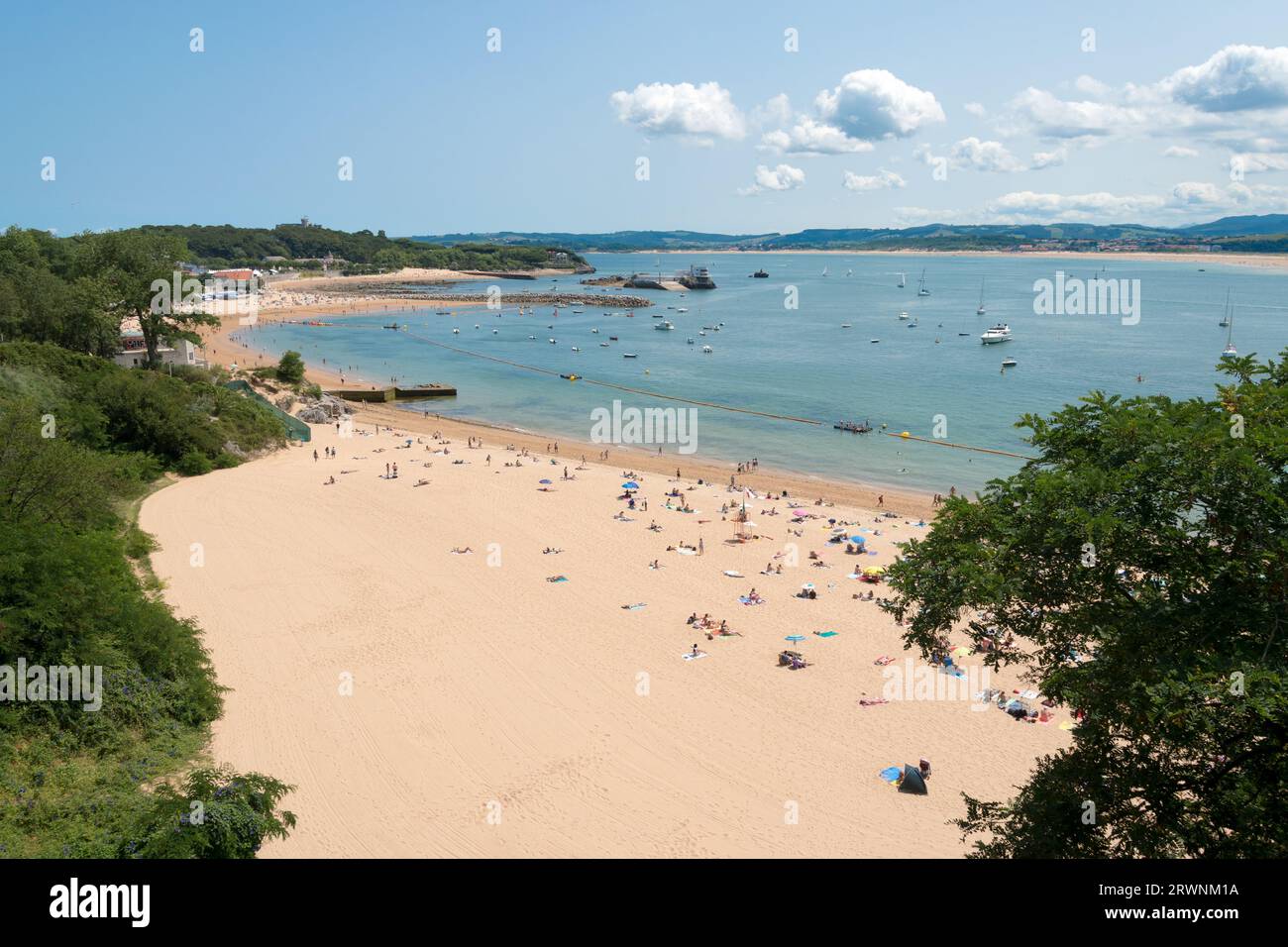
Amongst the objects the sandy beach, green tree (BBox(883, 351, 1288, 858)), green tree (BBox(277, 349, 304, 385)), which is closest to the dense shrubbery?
the sandy beach

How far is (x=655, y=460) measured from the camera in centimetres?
4566

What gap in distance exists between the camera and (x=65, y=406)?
3334 cm

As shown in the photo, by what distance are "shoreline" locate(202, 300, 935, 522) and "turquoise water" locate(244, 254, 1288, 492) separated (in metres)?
1.28

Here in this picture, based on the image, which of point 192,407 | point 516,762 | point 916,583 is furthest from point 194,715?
point 192,407

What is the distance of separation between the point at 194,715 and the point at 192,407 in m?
26.4

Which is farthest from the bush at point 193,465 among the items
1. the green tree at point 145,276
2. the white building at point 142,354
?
the white building at point 142,354

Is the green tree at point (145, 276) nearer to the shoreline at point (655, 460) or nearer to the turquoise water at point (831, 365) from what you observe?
the shoreline at point (655, 460)

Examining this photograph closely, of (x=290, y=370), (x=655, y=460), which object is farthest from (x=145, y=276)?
(x=655, y=460)

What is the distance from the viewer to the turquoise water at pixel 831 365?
49.0m

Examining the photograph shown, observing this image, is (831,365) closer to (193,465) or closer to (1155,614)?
(193,465)

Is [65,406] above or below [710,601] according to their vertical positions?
above

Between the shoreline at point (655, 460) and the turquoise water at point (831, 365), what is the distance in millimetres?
1276

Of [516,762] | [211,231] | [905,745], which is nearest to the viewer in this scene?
[516,762]

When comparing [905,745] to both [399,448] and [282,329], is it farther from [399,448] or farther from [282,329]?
Result: [282,329]
